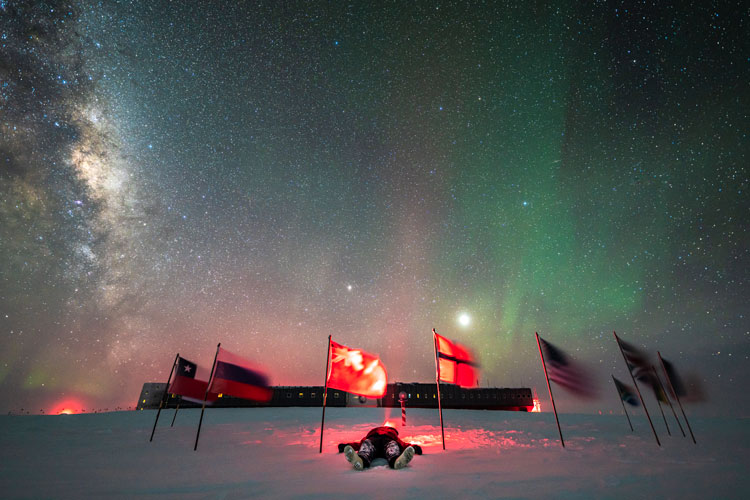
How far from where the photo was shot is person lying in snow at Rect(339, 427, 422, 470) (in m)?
9.43

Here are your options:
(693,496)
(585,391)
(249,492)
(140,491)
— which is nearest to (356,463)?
(249,492)

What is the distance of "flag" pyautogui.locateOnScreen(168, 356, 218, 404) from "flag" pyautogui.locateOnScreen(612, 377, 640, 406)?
28.1 m

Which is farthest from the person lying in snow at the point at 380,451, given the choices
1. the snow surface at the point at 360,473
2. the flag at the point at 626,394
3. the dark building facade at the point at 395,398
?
the dark building facade at the point at 395,398

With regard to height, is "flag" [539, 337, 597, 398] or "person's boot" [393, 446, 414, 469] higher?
"flag" [539, 337, 597, 398]

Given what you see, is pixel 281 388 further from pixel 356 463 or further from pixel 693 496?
pixel 693 496

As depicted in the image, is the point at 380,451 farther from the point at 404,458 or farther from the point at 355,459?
the point at 355,459

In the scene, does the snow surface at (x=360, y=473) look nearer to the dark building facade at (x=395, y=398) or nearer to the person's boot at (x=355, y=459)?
the person's boot at (x=355, y=459)

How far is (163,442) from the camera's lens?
1563 centimetres

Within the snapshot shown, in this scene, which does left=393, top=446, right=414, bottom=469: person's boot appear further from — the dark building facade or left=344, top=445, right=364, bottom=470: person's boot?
the dark building facade

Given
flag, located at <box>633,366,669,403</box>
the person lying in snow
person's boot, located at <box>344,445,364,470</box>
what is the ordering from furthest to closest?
1. flag, located at <box>633,366,669,403</box>
2. the person lying in snow
3. person's boot, located at <box>344,445,364,470</box>

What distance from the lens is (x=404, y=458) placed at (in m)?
9.51

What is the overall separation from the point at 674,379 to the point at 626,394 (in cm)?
476

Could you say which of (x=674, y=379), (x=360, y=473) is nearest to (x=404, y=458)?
(x=360, y=473)

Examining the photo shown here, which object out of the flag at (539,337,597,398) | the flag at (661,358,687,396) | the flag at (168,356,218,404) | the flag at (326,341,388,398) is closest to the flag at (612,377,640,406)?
the flag at (661,358,687,396)
